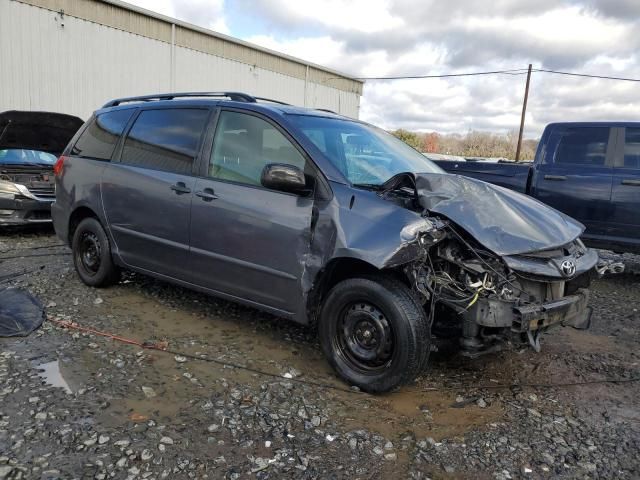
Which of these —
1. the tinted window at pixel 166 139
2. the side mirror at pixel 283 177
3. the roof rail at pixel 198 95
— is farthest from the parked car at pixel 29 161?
the side mirror at pixel 283 177

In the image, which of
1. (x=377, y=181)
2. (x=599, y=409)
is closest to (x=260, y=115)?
(x=377, y=181)

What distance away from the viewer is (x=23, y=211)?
7492 millimetres

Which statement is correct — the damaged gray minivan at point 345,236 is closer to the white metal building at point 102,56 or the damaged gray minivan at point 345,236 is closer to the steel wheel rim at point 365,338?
the steel wheel rim at point 365,338

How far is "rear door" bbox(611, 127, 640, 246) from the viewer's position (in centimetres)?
616

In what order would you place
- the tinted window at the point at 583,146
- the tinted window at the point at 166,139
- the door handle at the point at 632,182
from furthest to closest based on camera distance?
the tinted window at the point at 583,146 → the door handle at the point at 632,182 → the tinted window at the point at 166,139

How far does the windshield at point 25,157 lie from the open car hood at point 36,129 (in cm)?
7

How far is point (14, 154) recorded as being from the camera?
27.6ft

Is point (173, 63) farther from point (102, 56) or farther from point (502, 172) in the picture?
point (502, 172)

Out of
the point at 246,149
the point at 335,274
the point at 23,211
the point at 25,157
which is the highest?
the point at 246,149

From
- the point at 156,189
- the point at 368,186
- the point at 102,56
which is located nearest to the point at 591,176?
the point at 368,186

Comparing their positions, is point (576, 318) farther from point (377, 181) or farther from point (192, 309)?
point (192, 309)

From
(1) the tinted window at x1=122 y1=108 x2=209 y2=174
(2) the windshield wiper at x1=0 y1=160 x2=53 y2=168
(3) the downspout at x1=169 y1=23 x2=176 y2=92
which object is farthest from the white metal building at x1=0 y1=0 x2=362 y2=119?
(1) the tinted window at x1=122 y1=108 x2=209 y2=174

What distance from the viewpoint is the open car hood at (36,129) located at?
768 centimetres

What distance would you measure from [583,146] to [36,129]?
7975 mm
